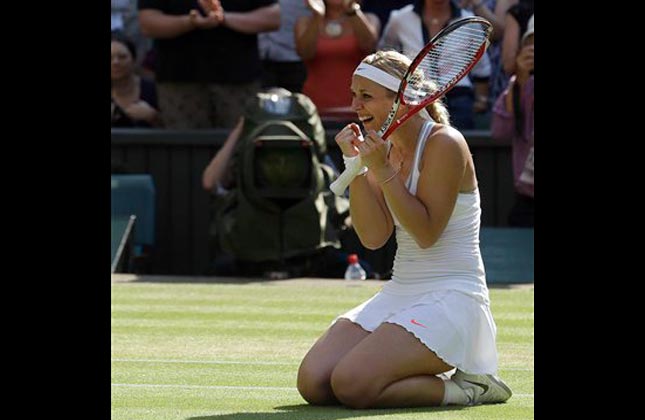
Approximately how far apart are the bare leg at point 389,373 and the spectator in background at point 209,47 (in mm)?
6992

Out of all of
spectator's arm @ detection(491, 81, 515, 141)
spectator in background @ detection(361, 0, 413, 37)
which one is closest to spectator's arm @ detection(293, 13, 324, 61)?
spectator in background @ detection(361, 0, 413, 37)

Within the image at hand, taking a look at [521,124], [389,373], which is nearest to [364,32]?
[521,124]

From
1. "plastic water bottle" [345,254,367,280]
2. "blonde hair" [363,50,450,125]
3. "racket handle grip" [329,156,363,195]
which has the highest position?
"blonde hair" [363,50,450,125]

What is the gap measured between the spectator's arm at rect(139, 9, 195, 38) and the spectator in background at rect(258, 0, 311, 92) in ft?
2.61

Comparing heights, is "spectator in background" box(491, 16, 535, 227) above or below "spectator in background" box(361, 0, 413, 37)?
below

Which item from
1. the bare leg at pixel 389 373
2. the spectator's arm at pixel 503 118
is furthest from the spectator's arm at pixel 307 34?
the bare leg at pixel 389 373

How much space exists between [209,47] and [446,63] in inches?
269

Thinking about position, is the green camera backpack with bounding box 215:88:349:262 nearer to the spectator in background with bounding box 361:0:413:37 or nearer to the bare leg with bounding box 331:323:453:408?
the spectator in background with bounding box 361:0:413:37

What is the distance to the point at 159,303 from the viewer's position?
10.4 meters

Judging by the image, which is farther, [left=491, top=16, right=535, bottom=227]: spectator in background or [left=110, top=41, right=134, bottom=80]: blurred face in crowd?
[left=110, top=41, right=134, bottom=80]: blurred face in crowd

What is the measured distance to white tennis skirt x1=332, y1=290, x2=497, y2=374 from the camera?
610 cm

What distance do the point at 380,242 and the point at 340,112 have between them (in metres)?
6.58
